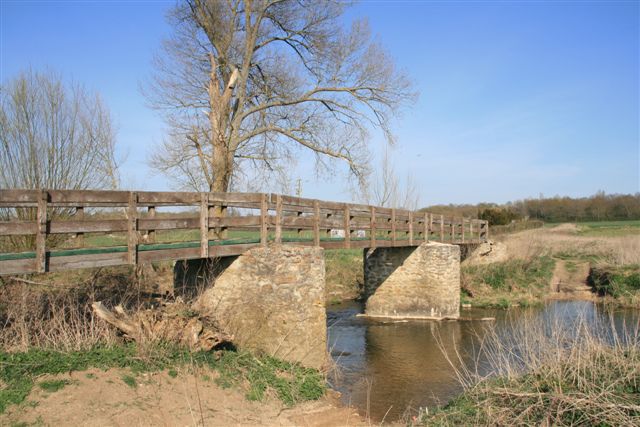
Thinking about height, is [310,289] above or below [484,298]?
above

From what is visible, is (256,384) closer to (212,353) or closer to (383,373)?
(212,353)

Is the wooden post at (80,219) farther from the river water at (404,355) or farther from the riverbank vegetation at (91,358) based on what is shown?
the river water at (404,355)

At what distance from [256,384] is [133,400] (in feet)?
6.63

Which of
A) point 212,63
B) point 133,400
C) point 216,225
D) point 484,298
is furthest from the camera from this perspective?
point 484,298

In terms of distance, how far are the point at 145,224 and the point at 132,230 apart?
290 millimetres

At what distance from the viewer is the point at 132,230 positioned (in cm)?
740

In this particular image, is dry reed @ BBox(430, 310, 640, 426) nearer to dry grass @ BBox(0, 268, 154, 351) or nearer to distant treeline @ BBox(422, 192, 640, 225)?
dry grass @ BBox(0, 268, 154, 351)

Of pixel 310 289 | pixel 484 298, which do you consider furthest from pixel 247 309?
pixel 484 298

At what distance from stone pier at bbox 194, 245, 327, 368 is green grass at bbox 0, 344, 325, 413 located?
0.39 meters

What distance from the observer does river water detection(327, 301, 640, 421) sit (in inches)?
360

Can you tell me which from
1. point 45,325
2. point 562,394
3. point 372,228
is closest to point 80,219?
point 45,325

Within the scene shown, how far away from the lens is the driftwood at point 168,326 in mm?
7414

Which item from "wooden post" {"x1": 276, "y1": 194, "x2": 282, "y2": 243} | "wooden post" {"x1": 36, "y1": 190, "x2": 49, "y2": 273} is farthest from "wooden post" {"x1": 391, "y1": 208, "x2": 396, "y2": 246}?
"wooden post" {"x1": 36, "y1": 190, "x2": 49, "y2": 273}

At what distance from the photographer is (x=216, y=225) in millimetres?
8945
